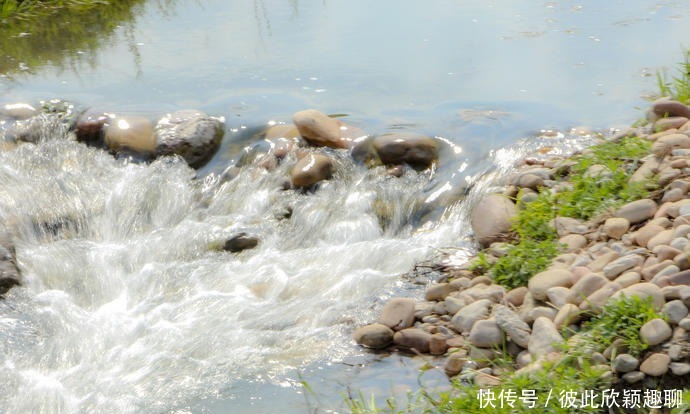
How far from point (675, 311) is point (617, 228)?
0.86 metres

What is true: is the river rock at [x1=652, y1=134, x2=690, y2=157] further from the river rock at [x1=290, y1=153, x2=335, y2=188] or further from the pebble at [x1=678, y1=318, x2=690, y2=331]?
the river rock at [x1=290, y1=153, x2=335, y2=188]

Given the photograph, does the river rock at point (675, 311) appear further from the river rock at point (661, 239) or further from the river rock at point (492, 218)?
the river rock at point (492, 218)

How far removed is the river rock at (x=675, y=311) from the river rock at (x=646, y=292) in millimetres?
47

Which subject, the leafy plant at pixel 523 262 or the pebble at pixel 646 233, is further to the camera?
the leafy plant at pixel 523 262

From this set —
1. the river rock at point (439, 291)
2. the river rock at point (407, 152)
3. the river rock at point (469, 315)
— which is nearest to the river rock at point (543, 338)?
the river rock at point (469, 315)

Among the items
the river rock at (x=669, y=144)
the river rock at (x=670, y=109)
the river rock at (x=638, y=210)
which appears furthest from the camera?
the river rock at (x=670, y=109)

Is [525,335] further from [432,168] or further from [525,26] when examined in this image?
[525,26]

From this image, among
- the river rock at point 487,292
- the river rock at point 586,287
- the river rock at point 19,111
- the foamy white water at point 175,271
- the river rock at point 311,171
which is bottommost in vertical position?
the foamy white water at point 175,271

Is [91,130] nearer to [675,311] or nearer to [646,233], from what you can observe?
[646,233]

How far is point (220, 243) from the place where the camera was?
5.09 meters

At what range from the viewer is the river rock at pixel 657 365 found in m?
2.98

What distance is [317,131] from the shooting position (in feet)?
18.8

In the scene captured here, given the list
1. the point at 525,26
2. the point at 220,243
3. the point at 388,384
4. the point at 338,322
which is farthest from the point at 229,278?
the point at 525,26

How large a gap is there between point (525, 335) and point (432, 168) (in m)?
2.15
